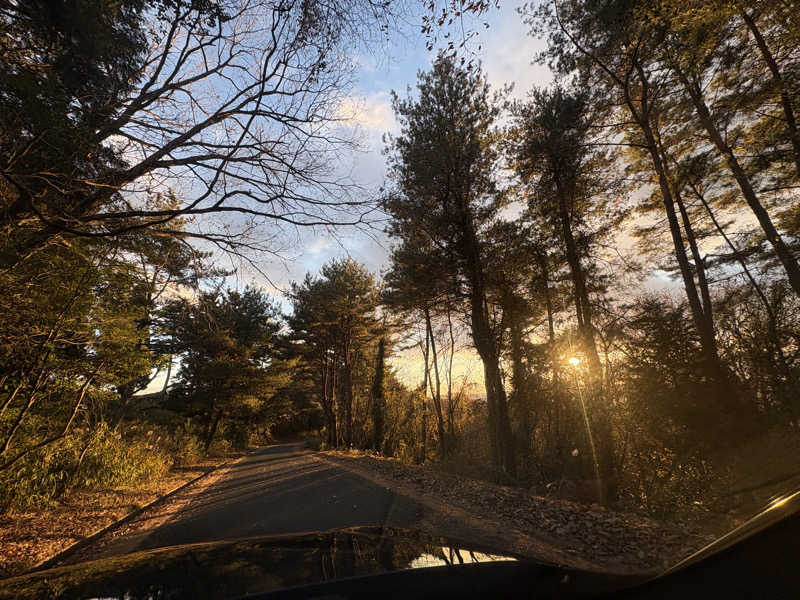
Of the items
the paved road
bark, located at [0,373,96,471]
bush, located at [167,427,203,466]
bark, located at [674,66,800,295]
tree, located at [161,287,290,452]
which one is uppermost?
bark, located at [674,66,800,295]

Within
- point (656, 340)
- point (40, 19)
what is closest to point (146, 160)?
point (40, 19)

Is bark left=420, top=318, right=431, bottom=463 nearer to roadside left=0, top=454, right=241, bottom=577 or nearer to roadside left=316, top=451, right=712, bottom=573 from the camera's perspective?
roadside left=316, top=451, right=712, bottom=573

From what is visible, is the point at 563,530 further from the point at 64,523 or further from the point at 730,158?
the point at 730,158

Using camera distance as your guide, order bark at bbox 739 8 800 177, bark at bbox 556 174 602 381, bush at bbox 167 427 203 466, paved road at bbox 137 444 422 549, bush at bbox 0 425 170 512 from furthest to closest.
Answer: bush at bbox 167 427 203 466 → bark at bbox 556 174 602 381 → bark at bbox 739 8 800 177 → bush at bbox 0 425 170 512 → paved road at bbox 137 444 422 549

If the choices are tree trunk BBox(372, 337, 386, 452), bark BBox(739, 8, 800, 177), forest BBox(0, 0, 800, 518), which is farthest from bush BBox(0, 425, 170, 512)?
bark BBox(739, 8, 800, 177)

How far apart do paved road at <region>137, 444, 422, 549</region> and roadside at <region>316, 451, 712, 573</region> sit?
84 centimetres

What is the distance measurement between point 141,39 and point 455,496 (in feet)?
34.4

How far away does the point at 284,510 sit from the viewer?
19.3ft

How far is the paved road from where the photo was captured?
4.87 m

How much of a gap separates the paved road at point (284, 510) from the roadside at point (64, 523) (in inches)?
35.6

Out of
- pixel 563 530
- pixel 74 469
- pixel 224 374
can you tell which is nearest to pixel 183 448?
pixel 224 374

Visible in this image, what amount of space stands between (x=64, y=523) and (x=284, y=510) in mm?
3397

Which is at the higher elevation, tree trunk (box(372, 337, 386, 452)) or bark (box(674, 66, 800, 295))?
bark (box(674, 66, 800, 295))

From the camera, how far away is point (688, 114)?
9.77 meters
